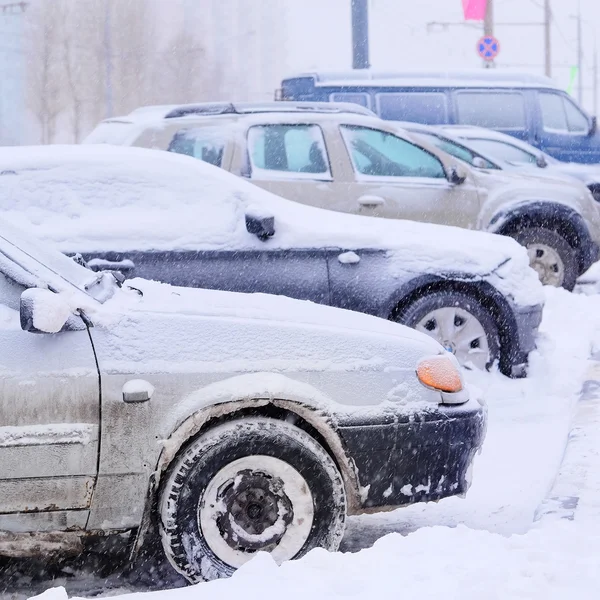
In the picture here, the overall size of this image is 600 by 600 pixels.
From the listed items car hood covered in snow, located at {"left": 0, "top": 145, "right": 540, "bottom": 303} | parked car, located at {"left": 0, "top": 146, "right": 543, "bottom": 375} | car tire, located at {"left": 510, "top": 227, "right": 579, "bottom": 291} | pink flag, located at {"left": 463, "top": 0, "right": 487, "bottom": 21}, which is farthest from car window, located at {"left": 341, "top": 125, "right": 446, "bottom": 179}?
pink flag, located at {"left": 463, "top": 0, "right": 487, "bottom": 21}

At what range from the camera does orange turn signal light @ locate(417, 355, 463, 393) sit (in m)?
4.59

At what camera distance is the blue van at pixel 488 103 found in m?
17.5

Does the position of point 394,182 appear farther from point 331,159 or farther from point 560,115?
point 560,115

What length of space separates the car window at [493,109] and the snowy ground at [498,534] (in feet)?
31.9

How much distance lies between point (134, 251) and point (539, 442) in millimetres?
2488

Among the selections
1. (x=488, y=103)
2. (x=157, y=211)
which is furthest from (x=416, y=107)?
(x=157, y=211)

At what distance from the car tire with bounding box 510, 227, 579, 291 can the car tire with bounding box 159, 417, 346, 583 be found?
7843 millimetres

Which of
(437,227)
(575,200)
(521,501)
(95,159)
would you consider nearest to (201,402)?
(521,501)

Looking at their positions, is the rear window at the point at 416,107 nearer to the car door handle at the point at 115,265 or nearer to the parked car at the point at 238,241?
the parked car at the point at 238,241

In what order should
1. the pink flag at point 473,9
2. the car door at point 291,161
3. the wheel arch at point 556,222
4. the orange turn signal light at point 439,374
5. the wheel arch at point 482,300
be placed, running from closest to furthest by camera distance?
the orange turn signal light at point 439,374
the wheel arch at point 482,300
the car door at point 291,161
the wheel arch at point 556,222
the pink flag at point 473,9

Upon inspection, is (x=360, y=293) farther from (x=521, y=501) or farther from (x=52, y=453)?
(x=52, y=453)

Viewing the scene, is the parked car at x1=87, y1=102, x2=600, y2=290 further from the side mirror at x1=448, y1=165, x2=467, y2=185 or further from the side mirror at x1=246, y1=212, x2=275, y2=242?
the side mirror at x1=246, y1=212, x2=275, y2=242

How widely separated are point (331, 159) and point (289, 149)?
0.38 meters

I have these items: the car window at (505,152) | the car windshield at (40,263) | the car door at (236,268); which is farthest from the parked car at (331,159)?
the car windshield at (40,263)
